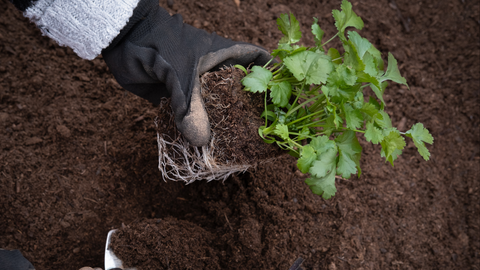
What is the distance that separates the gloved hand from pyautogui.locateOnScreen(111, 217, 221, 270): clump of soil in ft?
2.25

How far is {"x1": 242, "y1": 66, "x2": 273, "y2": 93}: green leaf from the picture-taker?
5.09 feet

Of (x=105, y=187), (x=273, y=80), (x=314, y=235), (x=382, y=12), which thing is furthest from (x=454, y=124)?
(x=105, y=187)

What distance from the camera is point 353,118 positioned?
5.08 ft

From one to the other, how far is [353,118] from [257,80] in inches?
19.5

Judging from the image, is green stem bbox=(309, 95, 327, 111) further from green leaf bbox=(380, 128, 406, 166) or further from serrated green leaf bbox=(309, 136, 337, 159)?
green leaf bbox=(380, 128, 406, 166)

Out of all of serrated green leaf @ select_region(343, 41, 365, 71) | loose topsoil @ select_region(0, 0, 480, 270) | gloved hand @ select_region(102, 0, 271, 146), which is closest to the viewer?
serrated green leaf @ select_region(343, 41, 365, 71)

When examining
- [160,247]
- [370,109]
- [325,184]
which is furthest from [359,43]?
[160,247]

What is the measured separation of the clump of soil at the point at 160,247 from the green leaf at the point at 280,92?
1030 millimetres

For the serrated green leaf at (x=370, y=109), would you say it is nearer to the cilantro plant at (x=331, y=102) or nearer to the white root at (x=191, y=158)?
the cilantro plant at (x=331, y=102)

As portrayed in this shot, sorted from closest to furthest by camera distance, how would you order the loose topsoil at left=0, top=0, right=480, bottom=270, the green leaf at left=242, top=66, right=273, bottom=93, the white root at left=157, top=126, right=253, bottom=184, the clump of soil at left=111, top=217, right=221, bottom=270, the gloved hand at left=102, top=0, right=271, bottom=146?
1. the green leaf at left=242, top=66, right=273, bottom=93
2. the gloved hand at left=102, top=0, right=271, bottom=146
3. the white root at left=157, top=126, right=253, bottom=184
4. the clump of soil at left=111, top=217, right=221, bottom=270
5. the loose topsoil at left=0, top=0, right=480, bottom=270

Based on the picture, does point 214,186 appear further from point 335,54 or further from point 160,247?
point 335,54

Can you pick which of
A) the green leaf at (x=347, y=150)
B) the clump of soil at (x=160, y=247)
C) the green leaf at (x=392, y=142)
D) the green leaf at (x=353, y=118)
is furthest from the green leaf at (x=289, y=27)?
the clump of soil at (x=160, y=247)

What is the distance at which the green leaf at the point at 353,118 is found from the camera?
1.53 meters

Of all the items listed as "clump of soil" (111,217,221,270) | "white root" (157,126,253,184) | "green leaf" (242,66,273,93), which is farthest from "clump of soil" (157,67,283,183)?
"clump of soil" (111,217,221,270)
